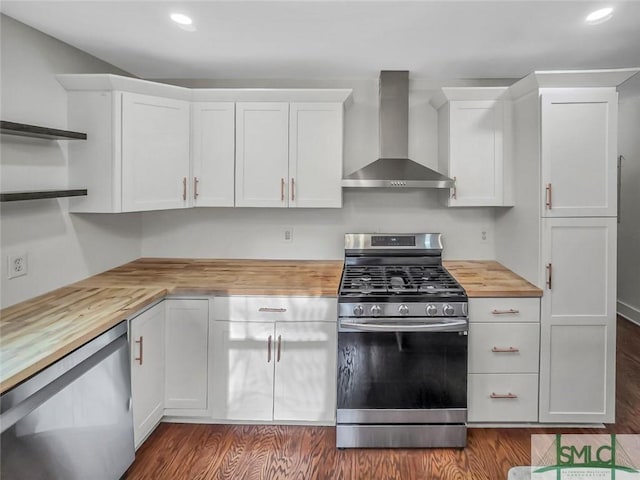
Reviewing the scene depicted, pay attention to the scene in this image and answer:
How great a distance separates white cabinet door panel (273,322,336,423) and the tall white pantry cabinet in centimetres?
122

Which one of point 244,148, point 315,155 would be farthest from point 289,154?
point 244,148

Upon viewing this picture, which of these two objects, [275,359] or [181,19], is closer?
[181,19]

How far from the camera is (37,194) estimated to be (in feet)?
6.73

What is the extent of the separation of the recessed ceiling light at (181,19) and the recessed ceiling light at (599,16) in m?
1.92

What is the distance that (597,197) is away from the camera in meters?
2.50

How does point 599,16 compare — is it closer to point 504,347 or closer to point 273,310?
point 504,347

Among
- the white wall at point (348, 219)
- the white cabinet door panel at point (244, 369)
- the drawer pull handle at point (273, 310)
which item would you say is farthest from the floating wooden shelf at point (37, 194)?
the drawer pull handle at point (273, 310)

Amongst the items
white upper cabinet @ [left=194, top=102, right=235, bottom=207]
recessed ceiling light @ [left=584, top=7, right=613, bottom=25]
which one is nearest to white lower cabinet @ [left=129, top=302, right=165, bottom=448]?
white upper cabinet @ [left=194, top=102, right=235, bottom=207]

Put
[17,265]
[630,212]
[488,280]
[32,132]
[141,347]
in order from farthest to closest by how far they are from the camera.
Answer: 1. [630,212]
2. [488,280]
3. [141,347]
4. [17,265]
5. [32,132]

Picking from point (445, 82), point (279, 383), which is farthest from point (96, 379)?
point (445, 82)

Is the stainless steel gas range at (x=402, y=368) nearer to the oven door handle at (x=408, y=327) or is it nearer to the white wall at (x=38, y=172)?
the oven door handle at (x=408, y=327)

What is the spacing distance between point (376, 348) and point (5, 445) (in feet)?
5.51

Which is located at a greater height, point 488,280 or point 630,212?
point 630,212

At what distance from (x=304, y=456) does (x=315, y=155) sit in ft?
5.99
